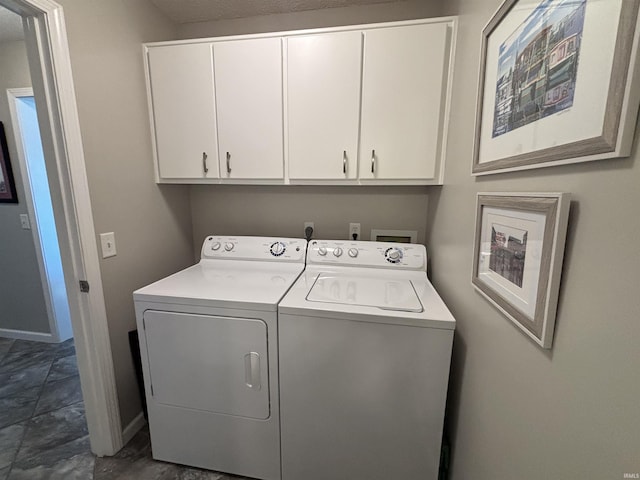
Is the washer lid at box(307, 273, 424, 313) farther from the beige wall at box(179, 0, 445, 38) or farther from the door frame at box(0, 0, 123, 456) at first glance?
the beige wall at box(179, 0, 445, 38)

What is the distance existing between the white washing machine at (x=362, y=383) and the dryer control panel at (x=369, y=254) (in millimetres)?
321

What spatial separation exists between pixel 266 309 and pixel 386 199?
1.15 m

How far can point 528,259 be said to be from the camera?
0.65 metres

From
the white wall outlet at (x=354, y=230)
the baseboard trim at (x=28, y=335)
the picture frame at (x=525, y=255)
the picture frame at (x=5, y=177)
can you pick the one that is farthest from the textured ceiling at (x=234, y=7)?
the baseboard trim at (x=28, y=335)

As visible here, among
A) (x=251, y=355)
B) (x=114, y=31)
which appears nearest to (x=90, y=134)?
(x=114, y=31)

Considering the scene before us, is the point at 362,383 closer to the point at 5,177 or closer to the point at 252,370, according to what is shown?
the point at 252,370

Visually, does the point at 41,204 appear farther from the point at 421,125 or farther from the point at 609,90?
the point at 609,90

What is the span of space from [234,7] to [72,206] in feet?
4.90

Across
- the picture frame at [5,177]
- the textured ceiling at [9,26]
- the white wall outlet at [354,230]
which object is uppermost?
the textured ceiling at [9,26]

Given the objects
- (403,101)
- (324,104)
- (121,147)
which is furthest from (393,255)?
(121,147)

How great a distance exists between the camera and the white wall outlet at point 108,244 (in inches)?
55.6

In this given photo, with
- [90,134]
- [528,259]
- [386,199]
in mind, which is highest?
[90,134]

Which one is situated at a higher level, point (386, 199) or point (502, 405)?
point (386, 199)

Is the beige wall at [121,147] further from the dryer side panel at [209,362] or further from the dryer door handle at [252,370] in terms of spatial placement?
the dryer door handle at [252,370]
